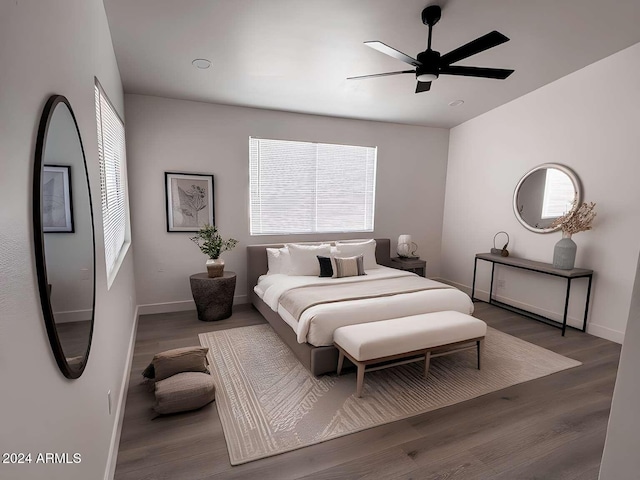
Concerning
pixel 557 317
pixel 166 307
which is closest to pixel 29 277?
pixel 166 307

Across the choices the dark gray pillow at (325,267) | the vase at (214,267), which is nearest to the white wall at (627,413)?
the dark gray pillow at (325,267)

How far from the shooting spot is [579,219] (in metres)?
3.88

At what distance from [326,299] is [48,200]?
8.09 feet

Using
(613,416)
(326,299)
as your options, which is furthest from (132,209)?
(613,416)

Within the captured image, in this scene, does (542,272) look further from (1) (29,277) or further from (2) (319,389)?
(1) (29,277)

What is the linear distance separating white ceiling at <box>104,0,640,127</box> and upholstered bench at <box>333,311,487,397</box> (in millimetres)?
2633

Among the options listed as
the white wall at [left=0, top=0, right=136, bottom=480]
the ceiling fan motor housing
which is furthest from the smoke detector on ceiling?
the ceiling fan motor housing

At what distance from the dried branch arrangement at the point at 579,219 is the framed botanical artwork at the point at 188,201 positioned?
4.47 metres

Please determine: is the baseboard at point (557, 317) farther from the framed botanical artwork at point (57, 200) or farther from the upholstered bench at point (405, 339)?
the framed botanical artwork at point (57, 200)

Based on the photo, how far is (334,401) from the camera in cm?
253

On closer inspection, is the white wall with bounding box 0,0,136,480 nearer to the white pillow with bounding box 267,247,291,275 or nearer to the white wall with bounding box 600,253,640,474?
the white wall with bounding box 600,253,640,474

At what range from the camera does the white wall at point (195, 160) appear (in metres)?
4.11

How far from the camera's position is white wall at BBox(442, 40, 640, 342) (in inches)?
140

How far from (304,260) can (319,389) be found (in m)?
1.95
